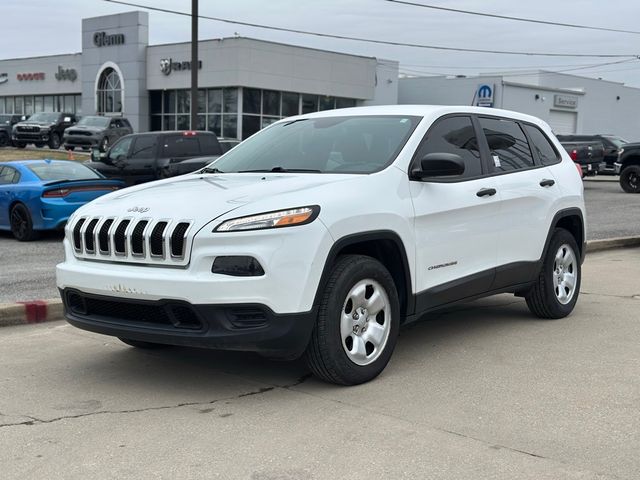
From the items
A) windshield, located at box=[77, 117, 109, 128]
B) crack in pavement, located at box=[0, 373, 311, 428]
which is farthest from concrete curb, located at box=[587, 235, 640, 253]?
windshield, located at box=[77, 117, 109, 128]

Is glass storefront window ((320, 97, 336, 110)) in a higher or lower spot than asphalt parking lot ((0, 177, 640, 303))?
higher

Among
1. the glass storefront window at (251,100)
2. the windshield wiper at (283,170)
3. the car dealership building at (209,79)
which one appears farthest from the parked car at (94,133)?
the windshield wiper at (283,170)

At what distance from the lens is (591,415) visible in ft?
14.8

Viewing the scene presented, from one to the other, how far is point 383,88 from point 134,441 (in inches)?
1850

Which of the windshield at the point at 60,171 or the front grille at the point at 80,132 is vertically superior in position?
the front grille at the point at 80,132

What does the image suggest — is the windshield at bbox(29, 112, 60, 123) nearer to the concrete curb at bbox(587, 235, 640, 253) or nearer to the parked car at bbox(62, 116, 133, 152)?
the parked car at bbox(62, 116, 133, 152)

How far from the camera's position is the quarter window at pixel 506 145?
6484mm

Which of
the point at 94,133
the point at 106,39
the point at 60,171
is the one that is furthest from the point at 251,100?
the point at 60,171

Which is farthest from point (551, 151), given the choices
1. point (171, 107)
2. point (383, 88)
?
point (383, 88)

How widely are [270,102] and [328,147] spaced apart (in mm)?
36826

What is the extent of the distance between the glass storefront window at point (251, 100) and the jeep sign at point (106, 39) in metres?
9.59

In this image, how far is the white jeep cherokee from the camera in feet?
15.0

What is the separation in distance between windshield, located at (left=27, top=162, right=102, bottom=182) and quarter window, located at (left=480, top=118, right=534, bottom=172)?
8163mm

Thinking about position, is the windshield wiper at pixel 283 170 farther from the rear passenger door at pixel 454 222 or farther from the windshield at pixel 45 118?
the windshield at pixel 45 118
